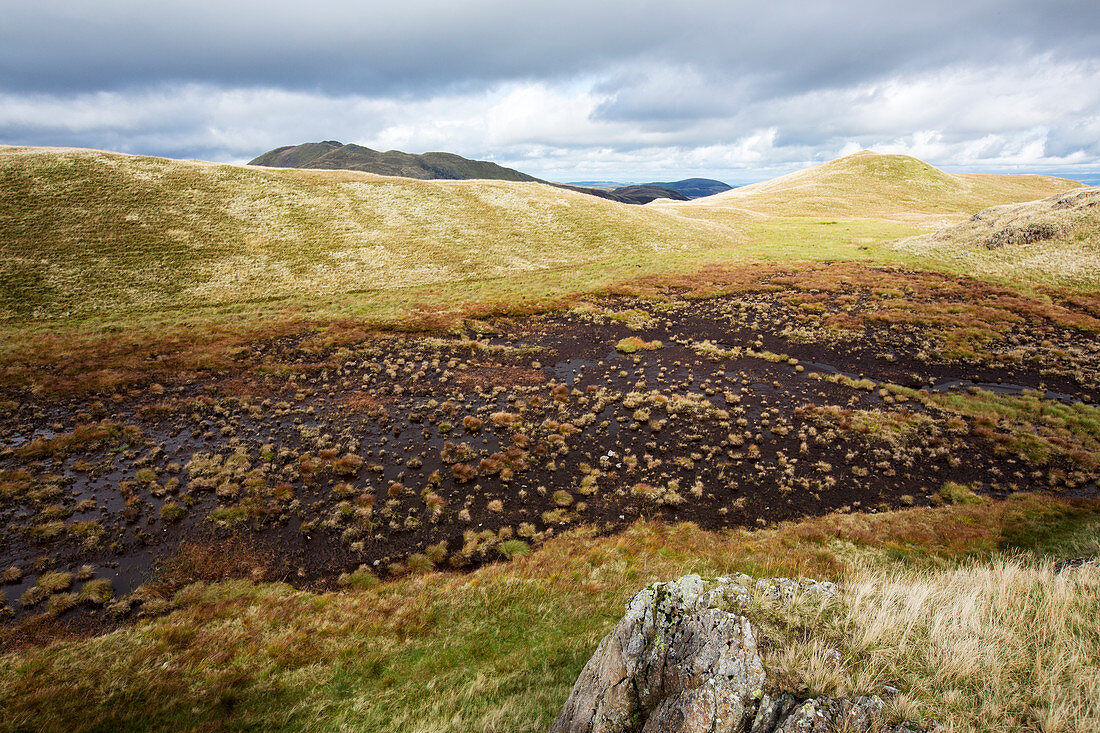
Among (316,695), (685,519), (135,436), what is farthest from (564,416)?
(135,436)

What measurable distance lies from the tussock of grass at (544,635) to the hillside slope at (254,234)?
41.8 metres

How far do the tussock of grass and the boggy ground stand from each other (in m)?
1.66

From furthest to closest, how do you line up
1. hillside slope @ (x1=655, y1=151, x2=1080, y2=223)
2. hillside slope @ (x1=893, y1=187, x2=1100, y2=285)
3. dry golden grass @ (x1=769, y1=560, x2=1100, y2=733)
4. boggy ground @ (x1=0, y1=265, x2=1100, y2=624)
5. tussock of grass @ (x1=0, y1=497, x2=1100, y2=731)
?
1. hillside slope @ (x1=655, y1=151, x2=1080, y2=223)
2. hillside slope @ (x1=893, y1=187, x2=1100, y2=285)
3. boggy ground @ (x1=0, y1=265, x2=1100, y2=624)
4. tussock of grass @ (x1=0, y1=497, x2=1100, y2=731)
5. dry golden grass @ (x1=769, y1=560, x2=1100, y2=733)

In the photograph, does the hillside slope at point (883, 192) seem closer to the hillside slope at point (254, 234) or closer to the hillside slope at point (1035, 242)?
the hillside slope at point (1035, 242)

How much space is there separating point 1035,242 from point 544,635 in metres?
76.9

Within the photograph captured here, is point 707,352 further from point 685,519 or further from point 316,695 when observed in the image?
point 316,695

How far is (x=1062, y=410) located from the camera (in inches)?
920

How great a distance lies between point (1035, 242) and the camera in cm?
5291

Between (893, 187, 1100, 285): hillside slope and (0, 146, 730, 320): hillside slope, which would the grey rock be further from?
(893, 187, 1100, 285): hillside slope

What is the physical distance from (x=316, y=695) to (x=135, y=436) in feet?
69.9

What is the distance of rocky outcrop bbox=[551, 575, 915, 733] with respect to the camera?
5598 mm

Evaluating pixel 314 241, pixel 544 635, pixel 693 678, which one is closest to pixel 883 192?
pixel 314 241

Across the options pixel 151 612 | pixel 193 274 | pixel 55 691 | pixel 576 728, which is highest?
pixel 193 274

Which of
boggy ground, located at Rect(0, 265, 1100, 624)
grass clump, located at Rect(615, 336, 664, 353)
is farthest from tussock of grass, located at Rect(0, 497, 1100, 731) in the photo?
grass clump, located at Rect(615, 336, 664, 353)
